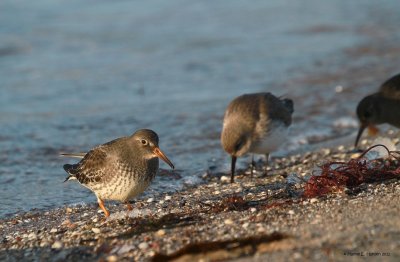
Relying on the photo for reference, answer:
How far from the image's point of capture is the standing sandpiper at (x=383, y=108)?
31.7 ft

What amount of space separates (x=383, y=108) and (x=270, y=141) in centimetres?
189

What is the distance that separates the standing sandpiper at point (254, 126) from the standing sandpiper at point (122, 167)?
5.45ft

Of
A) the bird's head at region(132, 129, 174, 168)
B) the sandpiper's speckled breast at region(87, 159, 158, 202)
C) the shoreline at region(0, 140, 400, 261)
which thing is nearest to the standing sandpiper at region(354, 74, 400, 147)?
the shoreline at region(0, 140, 400, 261)

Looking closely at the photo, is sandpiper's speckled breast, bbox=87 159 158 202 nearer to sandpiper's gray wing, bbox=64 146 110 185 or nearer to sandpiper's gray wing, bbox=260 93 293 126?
sandpiper's gray wing, bbox=64 146 110 185

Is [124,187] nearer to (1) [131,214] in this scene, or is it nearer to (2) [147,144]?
(1) [131,214]

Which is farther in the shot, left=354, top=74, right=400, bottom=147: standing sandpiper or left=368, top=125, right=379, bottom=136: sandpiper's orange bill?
left=368, top=125, right=379, bottom=136: sandpiper's orange bill

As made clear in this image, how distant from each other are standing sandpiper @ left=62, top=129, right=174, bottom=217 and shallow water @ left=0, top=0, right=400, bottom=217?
1.09m

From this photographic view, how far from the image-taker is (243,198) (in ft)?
22.7

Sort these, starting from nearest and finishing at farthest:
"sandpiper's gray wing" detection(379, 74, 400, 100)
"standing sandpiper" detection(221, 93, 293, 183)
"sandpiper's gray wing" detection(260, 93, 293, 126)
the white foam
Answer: the white foam → "standing sandpiper" detection(221, 93, 293, 183) → "sandpiper's gray wing" detection(260, 93, 293, 126) → "sandpiper's gray wing" detection(379, 74, 400, 100)

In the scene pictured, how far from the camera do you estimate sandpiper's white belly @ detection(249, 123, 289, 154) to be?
872 cm

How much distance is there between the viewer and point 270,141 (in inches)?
345

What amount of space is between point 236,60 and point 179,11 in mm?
4444

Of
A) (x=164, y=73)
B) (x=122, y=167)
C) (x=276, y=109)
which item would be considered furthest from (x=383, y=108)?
(x=164, y=73)

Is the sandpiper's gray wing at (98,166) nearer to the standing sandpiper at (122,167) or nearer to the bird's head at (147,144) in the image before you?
the standing sandpiper at (122,167)
